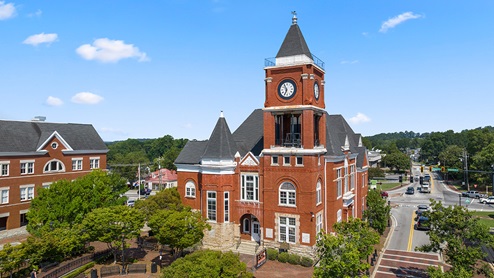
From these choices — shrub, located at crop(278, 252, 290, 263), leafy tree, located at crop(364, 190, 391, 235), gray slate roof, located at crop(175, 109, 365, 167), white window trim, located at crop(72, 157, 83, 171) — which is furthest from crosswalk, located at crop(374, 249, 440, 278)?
white window trim, located at crop(72, 157, 83, 171)

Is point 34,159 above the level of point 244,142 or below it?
below

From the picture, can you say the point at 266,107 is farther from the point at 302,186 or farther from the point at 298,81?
Answer: the point at 302,186

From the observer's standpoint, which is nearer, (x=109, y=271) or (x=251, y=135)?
(x=109, y=271)

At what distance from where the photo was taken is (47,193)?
33.1 m

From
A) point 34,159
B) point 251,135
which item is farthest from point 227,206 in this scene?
point 34,159

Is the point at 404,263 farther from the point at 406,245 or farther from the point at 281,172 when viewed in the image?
the point at 281,172

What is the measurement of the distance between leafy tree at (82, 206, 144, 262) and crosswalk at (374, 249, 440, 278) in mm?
21718

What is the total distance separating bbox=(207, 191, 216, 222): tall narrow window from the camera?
35.7 metres

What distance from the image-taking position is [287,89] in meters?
33.8

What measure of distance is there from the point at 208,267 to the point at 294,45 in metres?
24.3

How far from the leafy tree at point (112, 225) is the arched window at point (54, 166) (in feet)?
73.2

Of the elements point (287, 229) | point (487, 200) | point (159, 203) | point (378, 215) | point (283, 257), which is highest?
point (159, 203)

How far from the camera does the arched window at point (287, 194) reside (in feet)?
109

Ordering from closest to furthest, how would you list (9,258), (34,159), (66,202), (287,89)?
(9,258)
(66,202)
(287,89)
(34,159)
